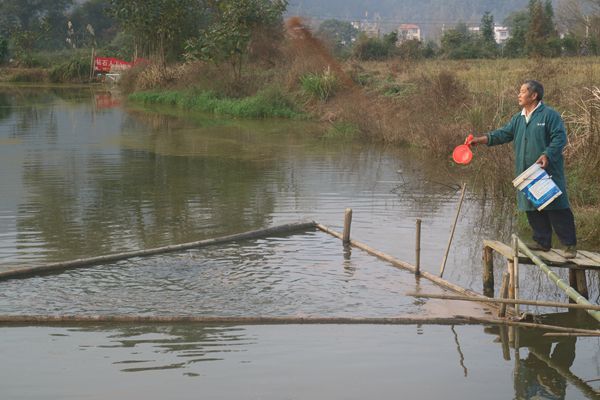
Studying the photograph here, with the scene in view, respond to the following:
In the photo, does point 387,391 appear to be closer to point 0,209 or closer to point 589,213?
point 589,213

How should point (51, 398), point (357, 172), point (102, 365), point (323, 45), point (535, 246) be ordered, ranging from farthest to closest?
point (323, 45) → point (357, 172) → point (535, 246) → point (102, 365) → point (51, 398)

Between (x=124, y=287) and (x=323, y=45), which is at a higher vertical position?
(x=323, y=45)

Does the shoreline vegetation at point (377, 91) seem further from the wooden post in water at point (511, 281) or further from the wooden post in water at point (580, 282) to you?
the wooden post in water at point (511, 281)

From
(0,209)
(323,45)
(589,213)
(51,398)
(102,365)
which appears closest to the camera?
(51,398)

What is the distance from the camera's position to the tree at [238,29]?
29.3 m

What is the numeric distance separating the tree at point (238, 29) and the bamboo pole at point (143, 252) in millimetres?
19070

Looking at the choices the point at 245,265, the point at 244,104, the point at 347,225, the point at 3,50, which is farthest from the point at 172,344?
the point at 3,50

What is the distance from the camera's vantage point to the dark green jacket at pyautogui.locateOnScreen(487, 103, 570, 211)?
7.48 metres

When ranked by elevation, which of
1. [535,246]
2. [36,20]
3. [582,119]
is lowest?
[535,246]

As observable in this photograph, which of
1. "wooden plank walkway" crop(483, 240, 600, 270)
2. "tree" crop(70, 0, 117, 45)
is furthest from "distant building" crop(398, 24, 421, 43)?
"wooden plank walkway" crop(483, 240, 600, 270)

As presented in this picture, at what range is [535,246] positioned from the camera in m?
7.93

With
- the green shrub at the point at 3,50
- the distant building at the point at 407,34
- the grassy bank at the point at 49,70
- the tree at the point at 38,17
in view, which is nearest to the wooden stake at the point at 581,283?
the distant building at the point at 407,34

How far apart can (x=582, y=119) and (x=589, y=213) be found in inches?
79.8

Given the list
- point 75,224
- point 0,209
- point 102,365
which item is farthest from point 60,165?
point 102,365
